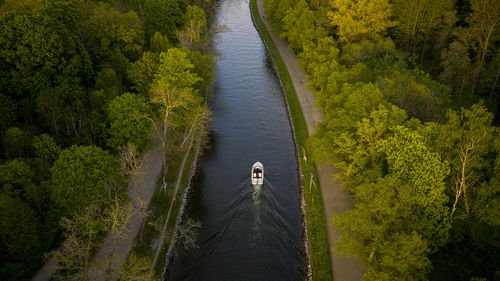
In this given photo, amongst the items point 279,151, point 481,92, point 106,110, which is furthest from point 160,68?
point 481,92

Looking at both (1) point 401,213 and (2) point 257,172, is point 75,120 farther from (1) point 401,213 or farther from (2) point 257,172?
(1) point 401,213

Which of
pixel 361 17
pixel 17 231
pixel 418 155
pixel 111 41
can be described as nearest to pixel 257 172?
pixel 418 155

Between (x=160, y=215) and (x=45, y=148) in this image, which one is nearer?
(x=45, y=148)

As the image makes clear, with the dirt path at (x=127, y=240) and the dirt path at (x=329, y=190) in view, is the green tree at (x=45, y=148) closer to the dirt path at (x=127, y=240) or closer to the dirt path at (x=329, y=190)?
the dirt path at (x=127, y=240)

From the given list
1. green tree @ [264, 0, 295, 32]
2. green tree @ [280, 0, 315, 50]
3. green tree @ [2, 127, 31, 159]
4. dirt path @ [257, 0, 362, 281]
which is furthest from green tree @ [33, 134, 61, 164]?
green tree @ [264, 0, 295, 32]

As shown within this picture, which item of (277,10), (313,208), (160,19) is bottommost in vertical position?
(313,208)

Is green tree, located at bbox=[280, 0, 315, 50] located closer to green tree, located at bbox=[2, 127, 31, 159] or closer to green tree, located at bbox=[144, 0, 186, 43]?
green tree, located at bbox=[144, 0, 186, 43]

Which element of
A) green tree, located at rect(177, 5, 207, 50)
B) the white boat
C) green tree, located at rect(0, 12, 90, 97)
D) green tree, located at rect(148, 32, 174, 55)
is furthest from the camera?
green tree, located at rect(177, 5, 207, 50)
